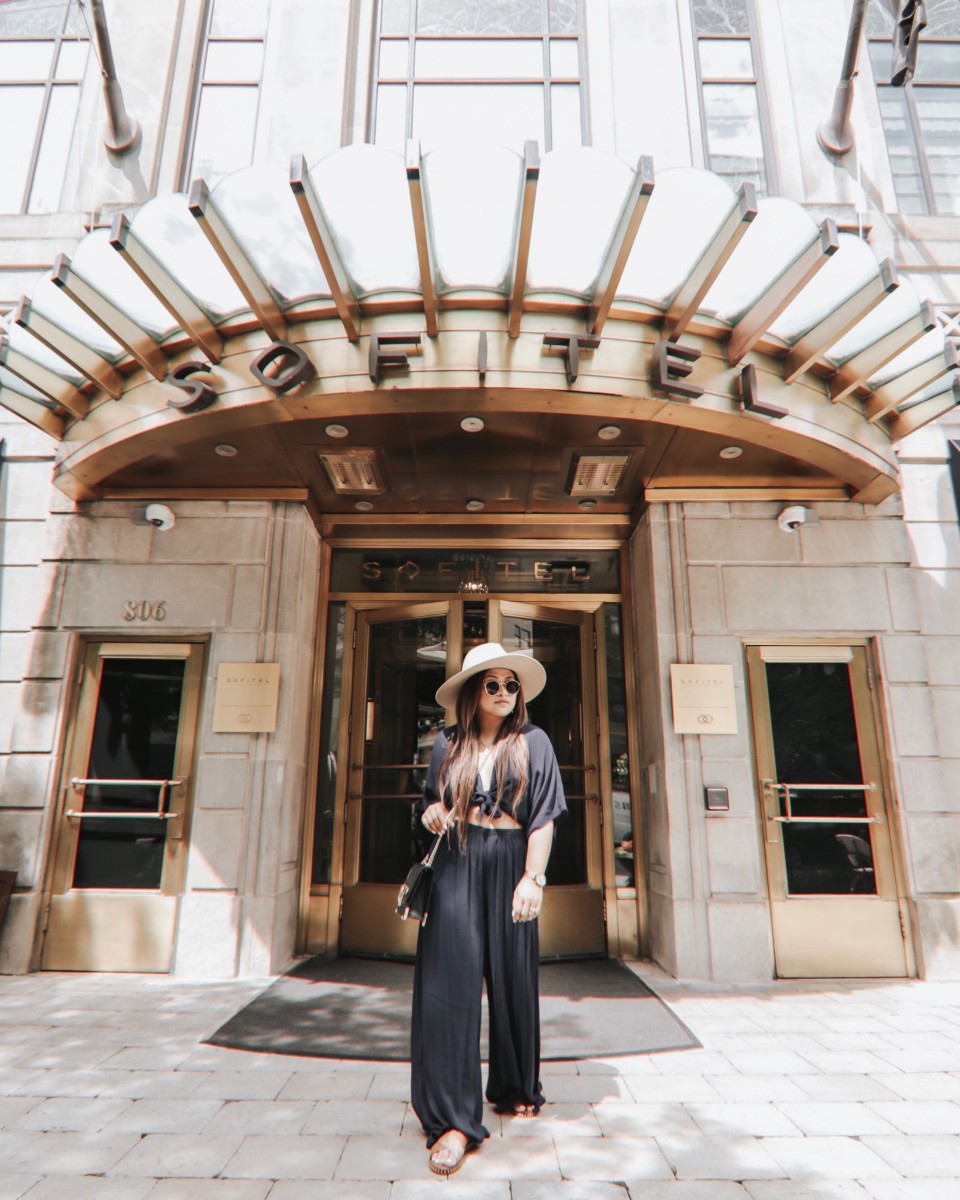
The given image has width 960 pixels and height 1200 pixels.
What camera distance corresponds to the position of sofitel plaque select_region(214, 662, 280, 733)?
237 inches

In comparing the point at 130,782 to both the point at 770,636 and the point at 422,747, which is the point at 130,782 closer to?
the point at 422,747

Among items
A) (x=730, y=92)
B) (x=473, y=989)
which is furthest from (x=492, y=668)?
(x=730, y=92)

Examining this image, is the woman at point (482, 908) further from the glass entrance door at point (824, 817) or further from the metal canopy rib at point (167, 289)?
the glass entrance door at point (824, 817)

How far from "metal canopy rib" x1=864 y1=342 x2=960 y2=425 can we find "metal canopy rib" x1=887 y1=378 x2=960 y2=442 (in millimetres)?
148

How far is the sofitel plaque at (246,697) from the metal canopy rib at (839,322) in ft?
14.7

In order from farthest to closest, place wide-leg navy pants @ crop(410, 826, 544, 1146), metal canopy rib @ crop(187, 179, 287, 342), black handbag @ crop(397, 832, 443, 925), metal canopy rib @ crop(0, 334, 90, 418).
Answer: metal canopy rib @ crop(0, 334, 90, 418) → metal canopy rib @ crop(187, 179, 287, 342) → black handbag @ crop(397, 832, 443, 925) → wide-leg navy pants @ crop(410, 826, 544, 1146)

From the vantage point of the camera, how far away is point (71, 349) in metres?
5.22

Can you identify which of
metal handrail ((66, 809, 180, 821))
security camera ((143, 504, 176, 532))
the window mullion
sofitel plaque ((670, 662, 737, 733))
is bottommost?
metal handrail ((66, 809, 180, 821))

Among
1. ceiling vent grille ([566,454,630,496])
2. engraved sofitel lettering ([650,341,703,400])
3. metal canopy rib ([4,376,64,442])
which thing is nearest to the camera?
engraved sofitel lettering ([650,341,703,400])

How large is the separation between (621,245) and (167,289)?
2790 millimetres

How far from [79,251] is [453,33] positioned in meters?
5.51

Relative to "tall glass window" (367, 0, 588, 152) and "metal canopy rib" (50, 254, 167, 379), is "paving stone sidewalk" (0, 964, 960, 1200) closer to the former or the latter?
"metal canopy rib" (50, 254, 167, 379)

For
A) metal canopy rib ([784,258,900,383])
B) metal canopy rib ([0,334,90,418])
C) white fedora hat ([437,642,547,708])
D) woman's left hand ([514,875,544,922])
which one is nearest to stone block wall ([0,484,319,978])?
metal canopy rib ([0,334,90,418])

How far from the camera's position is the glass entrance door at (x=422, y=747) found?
21.2 ft
